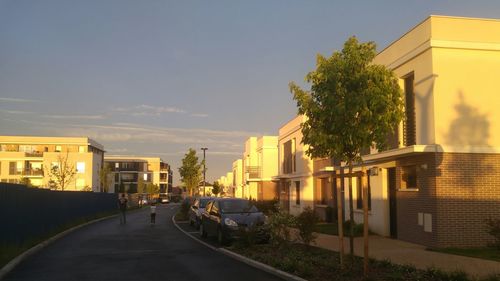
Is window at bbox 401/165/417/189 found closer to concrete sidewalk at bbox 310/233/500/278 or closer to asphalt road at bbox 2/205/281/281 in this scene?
concrete sidewalk at bbox 310/233/500/278

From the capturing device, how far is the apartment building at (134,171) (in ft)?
422

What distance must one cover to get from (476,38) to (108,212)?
117 ft

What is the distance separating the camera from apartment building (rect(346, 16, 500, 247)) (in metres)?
A: 15.7

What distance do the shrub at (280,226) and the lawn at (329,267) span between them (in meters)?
0.26

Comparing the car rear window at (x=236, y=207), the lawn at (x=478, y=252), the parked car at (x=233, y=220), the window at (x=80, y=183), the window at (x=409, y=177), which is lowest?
the lawn at (x=478, y=252)

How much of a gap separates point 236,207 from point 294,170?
1818 centimetres

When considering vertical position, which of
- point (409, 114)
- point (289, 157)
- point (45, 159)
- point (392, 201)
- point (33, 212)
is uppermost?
→ point (45, 159)

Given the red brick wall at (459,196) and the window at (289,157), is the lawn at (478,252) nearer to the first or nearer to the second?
the red brick wall at (459,196)

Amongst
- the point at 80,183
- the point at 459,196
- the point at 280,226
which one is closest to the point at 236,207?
the point at 280,226

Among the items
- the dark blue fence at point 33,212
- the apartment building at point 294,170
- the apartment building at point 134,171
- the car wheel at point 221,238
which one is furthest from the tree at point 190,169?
the apartment building at point 134,171

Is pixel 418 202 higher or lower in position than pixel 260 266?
higher

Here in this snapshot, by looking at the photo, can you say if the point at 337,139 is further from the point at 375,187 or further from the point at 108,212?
the point at 108,212

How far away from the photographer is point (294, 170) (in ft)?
122

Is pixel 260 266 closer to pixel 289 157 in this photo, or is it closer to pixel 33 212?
pixel 33 212
